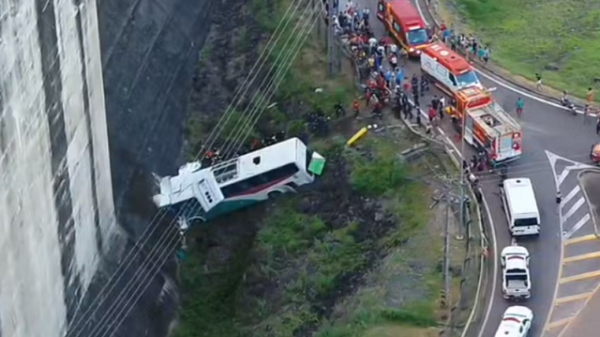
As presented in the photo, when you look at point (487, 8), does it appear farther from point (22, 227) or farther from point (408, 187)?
point (22, 227)

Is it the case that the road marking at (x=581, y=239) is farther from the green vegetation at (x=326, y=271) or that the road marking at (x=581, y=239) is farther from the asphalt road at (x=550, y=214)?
the green vegetation at (x=326, y=271)

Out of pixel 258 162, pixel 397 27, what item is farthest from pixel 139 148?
pixel 397 27

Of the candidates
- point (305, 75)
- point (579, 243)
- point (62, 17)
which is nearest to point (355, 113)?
point (305, 75)

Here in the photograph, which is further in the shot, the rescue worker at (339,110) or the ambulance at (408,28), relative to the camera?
the ambulance at (408,28)

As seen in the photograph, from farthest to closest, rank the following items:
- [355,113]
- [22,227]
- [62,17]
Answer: [355,113] → [62,17] → [22,227]

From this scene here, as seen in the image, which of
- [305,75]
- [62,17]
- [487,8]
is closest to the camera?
[62,17]

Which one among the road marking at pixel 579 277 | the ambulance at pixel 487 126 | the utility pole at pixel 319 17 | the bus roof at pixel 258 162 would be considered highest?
the utility pole at pixel 319 17

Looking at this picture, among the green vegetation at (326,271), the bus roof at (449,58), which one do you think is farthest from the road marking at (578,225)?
the bus roof at (449,58)

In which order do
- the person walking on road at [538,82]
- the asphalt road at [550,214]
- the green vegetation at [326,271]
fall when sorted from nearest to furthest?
the asphalt road at [550,214] → the green vegetation at [326,271] → the person walking on road at [538,82]
